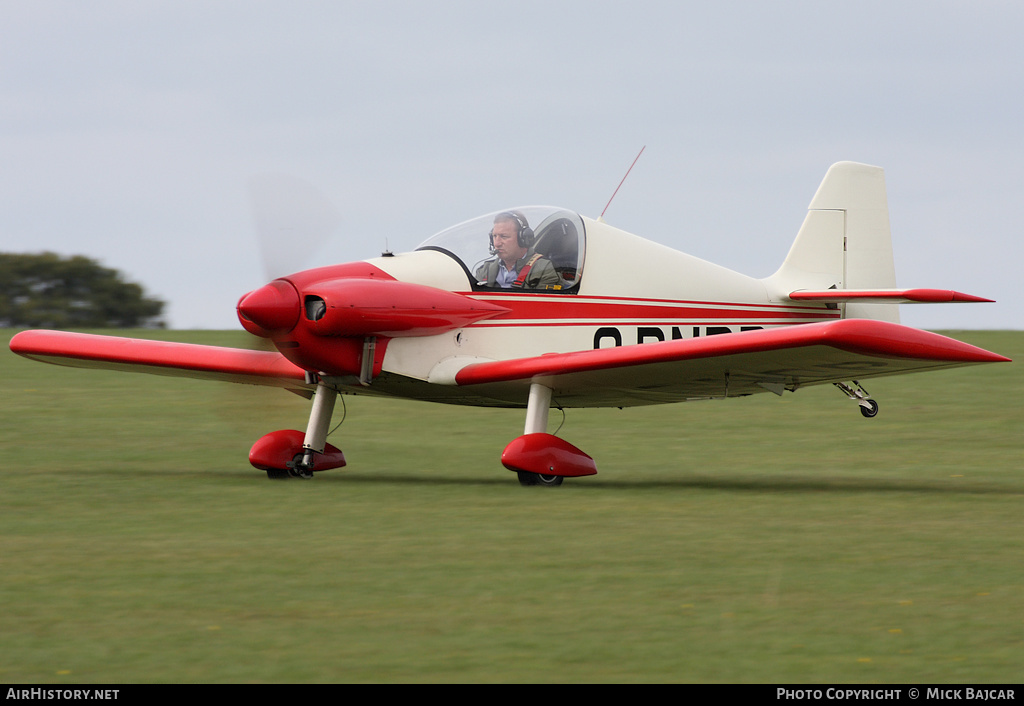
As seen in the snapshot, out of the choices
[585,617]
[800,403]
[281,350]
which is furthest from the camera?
[800,403]

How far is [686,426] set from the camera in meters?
17.9

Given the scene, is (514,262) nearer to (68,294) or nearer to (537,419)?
(537,419)

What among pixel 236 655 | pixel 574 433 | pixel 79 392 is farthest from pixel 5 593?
pixel 79 392

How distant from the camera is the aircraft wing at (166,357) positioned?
12.2 metres

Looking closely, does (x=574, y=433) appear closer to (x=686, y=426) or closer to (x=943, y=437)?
(x=686, y=426)

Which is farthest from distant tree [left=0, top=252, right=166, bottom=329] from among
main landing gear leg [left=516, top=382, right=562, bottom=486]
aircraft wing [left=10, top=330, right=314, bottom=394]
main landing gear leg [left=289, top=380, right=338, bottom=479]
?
main landing gear leg [left=516, top=382, right=562, bottom=486]

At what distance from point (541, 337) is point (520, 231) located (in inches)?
37.8

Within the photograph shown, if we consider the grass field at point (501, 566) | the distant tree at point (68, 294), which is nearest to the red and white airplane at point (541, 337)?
the grass field at point (501, 566)

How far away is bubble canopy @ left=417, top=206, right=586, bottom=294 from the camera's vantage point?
1120 cm

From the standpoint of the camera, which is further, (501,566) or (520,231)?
(520,231)

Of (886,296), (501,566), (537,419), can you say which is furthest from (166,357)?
(886,296)

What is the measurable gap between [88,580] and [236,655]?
5.94 feet

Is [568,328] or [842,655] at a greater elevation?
[568,328]

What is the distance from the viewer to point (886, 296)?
12461 mm
